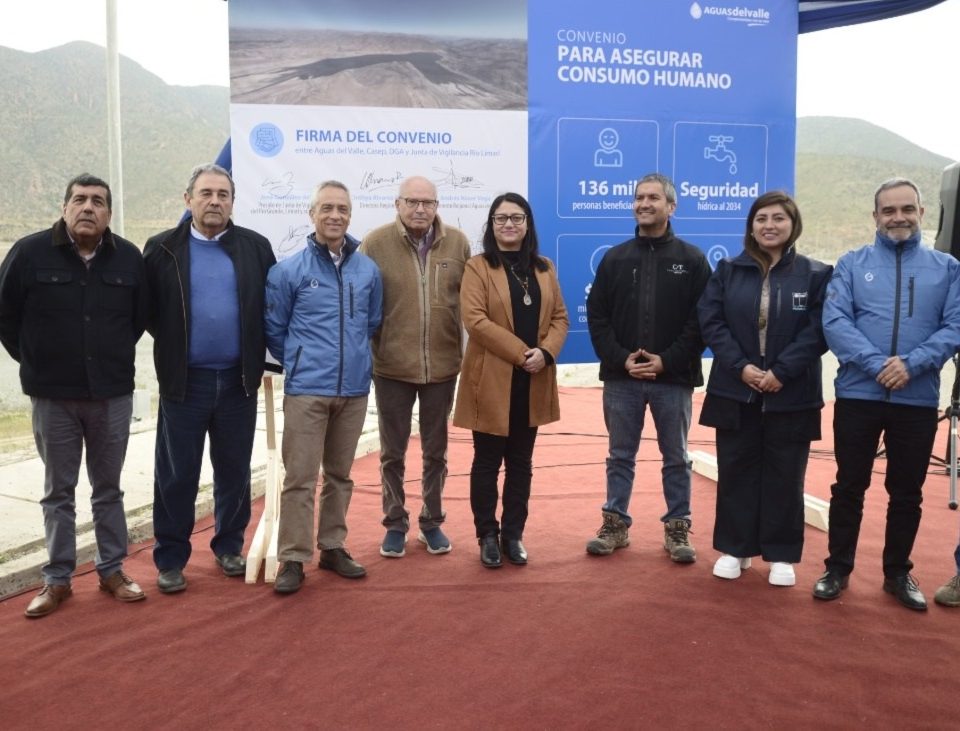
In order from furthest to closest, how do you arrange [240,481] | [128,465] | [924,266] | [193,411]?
[128,465]
[240,481]
[193,411]
[924,266]

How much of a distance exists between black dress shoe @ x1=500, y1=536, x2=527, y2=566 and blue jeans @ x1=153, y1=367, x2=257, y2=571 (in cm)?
116

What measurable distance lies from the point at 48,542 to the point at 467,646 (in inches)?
64.9

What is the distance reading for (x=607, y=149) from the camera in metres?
4.22

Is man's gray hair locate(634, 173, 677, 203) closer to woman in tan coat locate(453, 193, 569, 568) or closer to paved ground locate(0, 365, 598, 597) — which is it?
woman in tan coat locate(453, 193, 569, 568)

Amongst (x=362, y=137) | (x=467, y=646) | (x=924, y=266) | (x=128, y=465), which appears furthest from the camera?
(x=128, y=465)

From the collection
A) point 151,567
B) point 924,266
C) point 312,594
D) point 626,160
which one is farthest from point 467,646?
point 626,160

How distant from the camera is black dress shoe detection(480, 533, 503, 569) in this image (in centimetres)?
381

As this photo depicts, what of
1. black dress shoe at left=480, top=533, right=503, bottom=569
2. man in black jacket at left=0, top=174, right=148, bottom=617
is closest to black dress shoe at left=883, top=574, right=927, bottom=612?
black dress shoe at left=480, top=533, right=503, bottom=569

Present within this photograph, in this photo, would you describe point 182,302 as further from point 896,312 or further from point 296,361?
point 896,312

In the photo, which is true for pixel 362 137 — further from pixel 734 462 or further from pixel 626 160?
pixel 734 462

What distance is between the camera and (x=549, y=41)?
4.10 metres

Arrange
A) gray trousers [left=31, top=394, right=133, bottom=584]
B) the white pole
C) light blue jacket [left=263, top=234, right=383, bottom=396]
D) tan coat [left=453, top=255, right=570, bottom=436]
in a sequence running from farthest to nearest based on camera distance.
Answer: the white pole < tan coat [left=453, top=255, right=570, bottom=436] < light blue jacket [left=263, top=234, right=383, bottom=396] < gray trousers [left=31, top=394, right=133, bottom=584]

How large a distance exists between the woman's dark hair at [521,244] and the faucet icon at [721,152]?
1.13 m
